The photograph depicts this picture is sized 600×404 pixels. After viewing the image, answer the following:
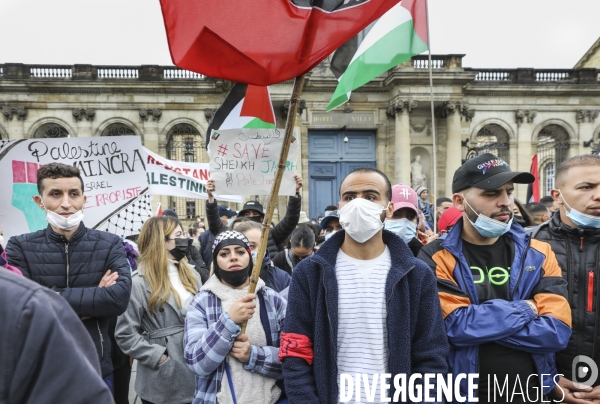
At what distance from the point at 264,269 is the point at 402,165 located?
1825cm

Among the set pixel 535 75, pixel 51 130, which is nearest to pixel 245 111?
pixel 51 130

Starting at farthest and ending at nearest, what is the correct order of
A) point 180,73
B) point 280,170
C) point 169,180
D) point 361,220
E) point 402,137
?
point 180,73 < point 402,137 < point 169,180 < point 280,170 < point 361,220

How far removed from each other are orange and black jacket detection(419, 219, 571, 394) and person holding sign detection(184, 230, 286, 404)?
1.03m

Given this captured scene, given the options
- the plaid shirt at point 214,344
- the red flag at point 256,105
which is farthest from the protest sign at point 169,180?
the plaid shirt at point 214,344

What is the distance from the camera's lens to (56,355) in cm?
91

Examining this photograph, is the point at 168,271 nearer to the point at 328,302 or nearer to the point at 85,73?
the point at 328,302

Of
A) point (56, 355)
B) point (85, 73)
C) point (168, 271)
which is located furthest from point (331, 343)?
point (85, 73)

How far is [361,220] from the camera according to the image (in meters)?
2.31

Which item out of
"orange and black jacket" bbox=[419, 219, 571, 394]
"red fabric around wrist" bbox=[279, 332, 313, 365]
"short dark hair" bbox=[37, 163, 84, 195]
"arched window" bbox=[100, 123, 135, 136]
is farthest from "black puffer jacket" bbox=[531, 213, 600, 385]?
"arched window" bbox=[100, 123, 135, 136]

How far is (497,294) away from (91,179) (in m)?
4.63

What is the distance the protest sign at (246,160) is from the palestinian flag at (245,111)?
97 centimetres

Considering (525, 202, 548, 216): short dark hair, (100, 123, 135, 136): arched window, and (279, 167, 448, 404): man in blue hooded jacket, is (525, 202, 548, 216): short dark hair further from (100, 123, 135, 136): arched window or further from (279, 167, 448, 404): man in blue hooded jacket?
(100, 123, 135, 136): arched window

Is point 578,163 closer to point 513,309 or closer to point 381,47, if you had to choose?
point 513,309

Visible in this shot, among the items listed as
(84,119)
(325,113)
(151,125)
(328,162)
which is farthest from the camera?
(151,125)
